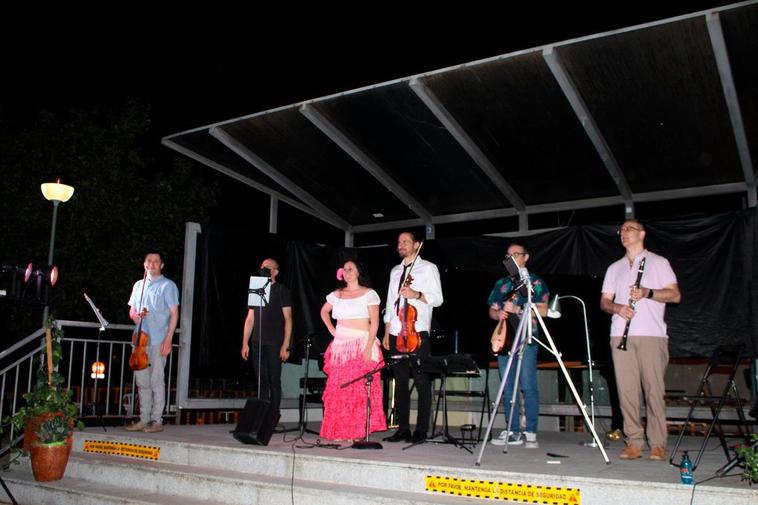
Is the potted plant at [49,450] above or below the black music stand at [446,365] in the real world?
below

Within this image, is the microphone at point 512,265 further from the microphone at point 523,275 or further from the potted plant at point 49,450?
the potted plant at point 49,450

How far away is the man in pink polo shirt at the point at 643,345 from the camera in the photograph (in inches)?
204

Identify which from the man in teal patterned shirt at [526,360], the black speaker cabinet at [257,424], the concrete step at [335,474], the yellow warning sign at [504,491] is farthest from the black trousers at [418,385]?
the yellow warning sign at [504,491]

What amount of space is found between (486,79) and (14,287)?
4.89 m

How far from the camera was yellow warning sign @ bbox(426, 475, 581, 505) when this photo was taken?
422cm

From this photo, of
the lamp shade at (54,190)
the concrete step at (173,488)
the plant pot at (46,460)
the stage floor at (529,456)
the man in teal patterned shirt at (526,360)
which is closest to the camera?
the stage floor at (529,456)

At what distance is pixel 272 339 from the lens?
7250 millimetres

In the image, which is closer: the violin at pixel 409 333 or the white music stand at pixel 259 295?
the violin at pixel 409 333

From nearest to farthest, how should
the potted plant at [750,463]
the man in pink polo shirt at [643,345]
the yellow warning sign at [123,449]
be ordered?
the potted plant at [750,463] → the man in pink polo shirt at [643,345] → the yellow warning sign at [123,449]

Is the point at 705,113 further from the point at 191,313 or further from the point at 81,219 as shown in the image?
the point at 81,219

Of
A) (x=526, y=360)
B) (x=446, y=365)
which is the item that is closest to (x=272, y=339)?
(x=446, y=365)

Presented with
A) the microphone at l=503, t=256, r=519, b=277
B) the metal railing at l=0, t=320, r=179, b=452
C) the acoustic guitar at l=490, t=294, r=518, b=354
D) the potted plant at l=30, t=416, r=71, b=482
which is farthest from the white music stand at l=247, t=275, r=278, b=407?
the microphone at l=503, t=256, r=519, b=277

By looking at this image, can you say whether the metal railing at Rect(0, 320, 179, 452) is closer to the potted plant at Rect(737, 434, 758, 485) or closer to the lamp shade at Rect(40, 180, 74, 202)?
the lamp shade at Rect(40, 180, 74, 202)

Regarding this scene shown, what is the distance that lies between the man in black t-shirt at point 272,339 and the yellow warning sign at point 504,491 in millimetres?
2904
